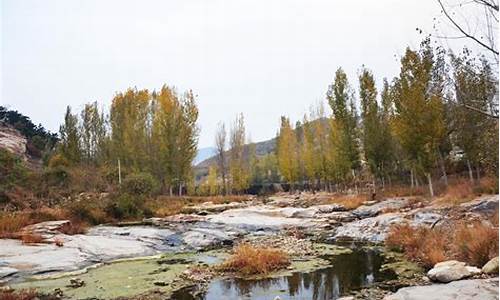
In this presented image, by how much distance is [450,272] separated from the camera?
8.00 m

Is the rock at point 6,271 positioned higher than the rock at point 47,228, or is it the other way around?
the rock at point 47,228

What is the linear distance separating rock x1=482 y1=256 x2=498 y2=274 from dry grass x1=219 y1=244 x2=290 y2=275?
4.64 metres

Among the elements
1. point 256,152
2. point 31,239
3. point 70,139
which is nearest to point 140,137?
point 70,139

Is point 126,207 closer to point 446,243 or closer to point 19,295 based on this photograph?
point 19,295

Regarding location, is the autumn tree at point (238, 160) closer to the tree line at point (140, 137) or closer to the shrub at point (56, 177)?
the tree line at point (140, 137)

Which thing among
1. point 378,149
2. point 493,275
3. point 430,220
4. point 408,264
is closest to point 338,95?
point 378,149

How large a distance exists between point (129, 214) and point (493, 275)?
1875 cm

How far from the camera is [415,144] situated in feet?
75.6

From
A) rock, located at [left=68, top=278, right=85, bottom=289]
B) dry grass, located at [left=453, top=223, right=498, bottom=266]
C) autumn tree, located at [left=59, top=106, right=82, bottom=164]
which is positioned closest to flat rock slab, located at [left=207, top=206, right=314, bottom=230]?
dry grass, located at [left=453, top=223, right=498, bottom=266]

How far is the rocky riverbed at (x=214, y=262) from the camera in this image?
8.51m

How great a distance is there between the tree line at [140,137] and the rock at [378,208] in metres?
18.3

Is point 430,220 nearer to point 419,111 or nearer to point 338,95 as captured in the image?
point 419,111

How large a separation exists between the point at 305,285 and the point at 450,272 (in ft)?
9.52

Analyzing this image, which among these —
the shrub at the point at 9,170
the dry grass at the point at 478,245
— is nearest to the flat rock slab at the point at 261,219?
the shrub at the point at 9,170
